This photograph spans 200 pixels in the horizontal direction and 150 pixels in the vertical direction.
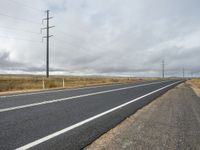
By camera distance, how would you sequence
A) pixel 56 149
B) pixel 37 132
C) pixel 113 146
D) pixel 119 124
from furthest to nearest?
pixel 119 124 → pixel 37 132 → pixel 113 146 → pixel 56 149

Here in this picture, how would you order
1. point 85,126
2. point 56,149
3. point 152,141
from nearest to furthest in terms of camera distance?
1. point 56,149
2. point 152,141
3. point 85,126

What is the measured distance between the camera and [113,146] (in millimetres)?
5617

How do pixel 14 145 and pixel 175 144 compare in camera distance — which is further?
pixel 175 144

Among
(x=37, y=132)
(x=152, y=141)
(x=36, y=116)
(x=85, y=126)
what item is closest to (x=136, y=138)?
(x=152, y=141)

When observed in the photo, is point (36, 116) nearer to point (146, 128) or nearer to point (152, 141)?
point (146, 128)

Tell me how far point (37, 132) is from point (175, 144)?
3.14 meters

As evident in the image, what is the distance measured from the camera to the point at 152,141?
606cm

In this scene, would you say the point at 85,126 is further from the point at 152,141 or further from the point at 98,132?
the point at 152,141

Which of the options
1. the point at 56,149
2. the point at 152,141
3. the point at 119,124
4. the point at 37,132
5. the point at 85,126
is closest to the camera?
the point at 56,149

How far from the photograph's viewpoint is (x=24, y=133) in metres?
6.41

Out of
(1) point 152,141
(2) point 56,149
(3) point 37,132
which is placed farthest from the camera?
(3) point 37,132

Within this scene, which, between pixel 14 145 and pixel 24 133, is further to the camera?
pixel 24 133

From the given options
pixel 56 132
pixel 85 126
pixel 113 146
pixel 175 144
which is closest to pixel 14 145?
pixel 56 132

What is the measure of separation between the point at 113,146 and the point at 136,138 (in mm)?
910
